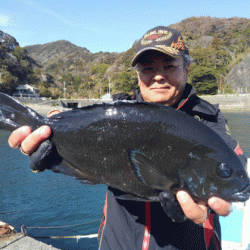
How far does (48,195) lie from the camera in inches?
622

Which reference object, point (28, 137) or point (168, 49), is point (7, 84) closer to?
point (28, 137)

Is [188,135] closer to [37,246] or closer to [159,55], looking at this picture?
[159,55]

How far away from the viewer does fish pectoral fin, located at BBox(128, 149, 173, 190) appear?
191 cm

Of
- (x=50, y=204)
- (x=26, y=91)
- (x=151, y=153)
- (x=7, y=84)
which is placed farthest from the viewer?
(x=26, y=91)

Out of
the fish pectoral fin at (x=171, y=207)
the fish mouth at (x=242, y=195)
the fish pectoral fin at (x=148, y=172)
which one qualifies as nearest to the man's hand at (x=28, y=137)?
the fish pectoral fin at (x=148, y=172)

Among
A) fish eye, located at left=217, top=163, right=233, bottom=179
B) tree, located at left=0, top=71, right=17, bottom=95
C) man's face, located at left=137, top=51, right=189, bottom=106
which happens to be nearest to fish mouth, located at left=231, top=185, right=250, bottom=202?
fish eye, located at left=217, top=163, right=233, bottom=179

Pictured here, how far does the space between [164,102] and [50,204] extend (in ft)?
46.9

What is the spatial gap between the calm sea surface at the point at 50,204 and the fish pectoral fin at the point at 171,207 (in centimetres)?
813

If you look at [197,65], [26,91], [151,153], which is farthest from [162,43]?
[26,91]

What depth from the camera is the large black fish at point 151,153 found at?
190 centimetres

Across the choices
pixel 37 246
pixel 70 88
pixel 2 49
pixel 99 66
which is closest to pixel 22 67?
pixel 2 49

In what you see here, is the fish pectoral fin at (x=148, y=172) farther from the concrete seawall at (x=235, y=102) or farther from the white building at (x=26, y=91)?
the white building at (x=26, y=91)

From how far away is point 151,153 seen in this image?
201 cm

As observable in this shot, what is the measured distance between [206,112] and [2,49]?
473ft
